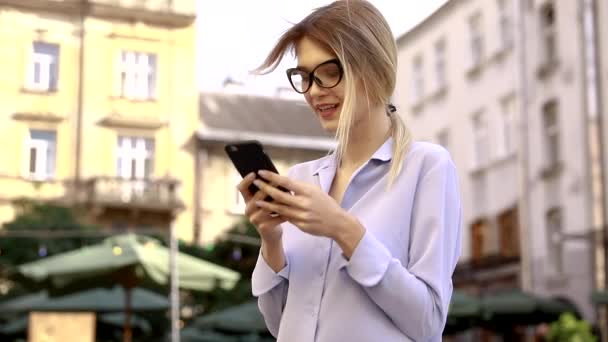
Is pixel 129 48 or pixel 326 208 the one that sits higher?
pixel 129 48

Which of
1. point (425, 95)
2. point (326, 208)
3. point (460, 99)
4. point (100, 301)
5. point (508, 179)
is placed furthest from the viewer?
point (425, 95)

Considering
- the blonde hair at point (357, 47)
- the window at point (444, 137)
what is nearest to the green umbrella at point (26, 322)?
the window at point (444, 137)

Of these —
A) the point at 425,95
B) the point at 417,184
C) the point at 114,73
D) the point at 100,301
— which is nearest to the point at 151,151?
the point at 114,73

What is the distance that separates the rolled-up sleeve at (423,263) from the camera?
121 centimetres

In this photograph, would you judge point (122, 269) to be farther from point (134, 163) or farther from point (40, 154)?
point (134, 163)

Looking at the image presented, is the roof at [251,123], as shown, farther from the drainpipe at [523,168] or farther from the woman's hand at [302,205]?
the woman's hand at [302,205]

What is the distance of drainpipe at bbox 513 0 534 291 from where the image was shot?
18.3 m

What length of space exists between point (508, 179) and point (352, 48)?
17940 millimetres

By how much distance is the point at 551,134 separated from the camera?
58.6 feet

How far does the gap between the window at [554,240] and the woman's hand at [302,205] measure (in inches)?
661

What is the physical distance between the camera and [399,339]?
48.7 inches

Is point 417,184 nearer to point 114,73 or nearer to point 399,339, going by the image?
point 399,339

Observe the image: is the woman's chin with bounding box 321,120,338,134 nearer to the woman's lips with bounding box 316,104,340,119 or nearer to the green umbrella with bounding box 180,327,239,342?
the woman's lips with bounding box 316,104,340,119

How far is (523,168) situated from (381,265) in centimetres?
1750
